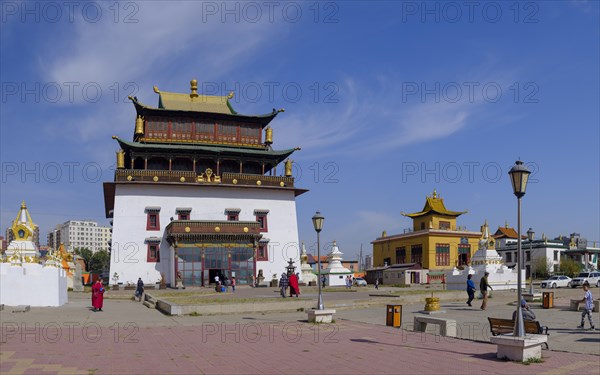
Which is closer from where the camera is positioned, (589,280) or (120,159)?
(589,280)

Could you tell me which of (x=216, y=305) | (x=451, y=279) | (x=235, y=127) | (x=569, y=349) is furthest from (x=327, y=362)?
(x=235, y=127)

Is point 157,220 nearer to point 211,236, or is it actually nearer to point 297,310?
point 211,236

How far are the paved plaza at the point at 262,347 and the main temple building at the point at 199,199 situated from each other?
27.4 m

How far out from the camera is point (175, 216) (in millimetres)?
52188

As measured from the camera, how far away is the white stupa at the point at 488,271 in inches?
1441

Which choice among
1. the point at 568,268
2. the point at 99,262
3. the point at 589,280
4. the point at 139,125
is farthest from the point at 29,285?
the point at 99,262

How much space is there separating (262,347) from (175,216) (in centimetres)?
4054

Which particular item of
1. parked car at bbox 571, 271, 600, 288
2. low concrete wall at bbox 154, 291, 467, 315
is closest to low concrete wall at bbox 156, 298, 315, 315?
low concrete wall at bbox 154, 291, 467, 315

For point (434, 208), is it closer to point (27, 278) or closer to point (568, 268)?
point (568, 268)

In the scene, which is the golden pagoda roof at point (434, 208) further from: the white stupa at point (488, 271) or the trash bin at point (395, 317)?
the trash bin at point (395, 317)

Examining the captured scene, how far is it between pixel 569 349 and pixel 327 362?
5.48 m

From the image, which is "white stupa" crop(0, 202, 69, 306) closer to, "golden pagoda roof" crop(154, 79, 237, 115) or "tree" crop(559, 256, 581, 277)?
"golden pagoda roof" crop(154, 79, 237, 115)

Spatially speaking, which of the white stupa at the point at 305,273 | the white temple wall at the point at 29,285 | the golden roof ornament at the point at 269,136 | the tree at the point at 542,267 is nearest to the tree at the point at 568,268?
the tree at the point at 542,267

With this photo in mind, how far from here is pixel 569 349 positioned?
41.3 feet
